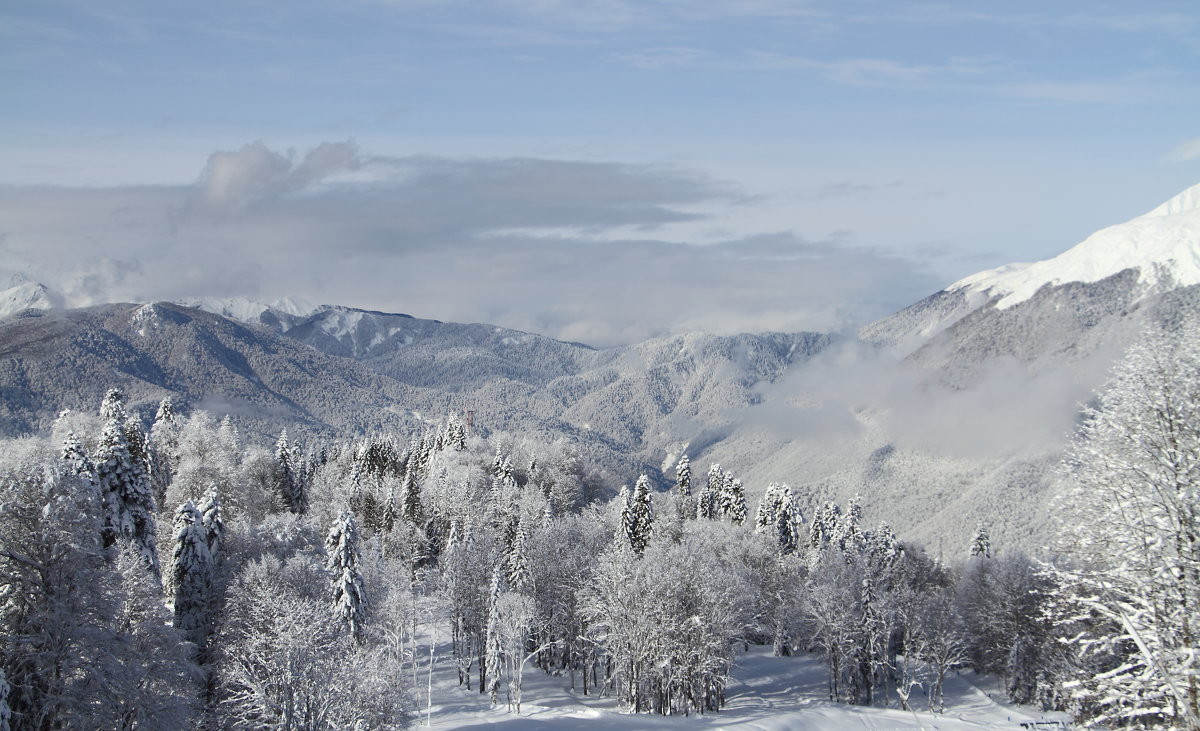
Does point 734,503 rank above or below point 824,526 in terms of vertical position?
above

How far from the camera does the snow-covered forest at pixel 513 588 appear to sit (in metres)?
17.4

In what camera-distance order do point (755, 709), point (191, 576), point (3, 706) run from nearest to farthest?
point (3, 706) < point (191, 576) < point (755, 709)

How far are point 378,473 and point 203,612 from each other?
8020cm

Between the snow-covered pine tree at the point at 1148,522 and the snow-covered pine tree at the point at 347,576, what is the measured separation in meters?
39.2

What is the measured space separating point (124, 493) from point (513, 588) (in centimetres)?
3145

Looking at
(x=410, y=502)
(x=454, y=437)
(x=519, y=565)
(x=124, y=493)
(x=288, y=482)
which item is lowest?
(x=519, y=565)

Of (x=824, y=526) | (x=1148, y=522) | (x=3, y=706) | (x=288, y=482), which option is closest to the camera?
(x=1148, y=522)

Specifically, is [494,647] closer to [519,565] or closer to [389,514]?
[519,565]

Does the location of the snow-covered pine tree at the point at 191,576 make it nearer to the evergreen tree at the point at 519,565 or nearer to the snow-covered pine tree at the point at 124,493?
the snow-covered pine tree at the point at 124,493

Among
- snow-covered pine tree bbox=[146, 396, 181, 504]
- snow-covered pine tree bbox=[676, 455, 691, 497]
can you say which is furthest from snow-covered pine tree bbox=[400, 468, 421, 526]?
snow-covered pine tree bbox=[676, 455, 691, 497]

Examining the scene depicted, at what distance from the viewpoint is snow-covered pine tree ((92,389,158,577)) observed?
46.3m

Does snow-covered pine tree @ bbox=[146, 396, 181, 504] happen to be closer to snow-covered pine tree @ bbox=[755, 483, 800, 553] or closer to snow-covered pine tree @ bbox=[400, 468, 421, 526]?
snow-covered pine tree @ bbox=[400, 468, 421, 526]

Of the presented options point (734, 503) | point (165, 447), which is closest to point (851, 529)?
Answer: point (734, 503)

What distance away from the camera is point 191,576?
4278 centimetres
